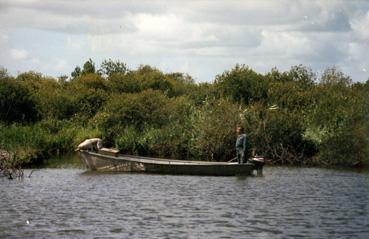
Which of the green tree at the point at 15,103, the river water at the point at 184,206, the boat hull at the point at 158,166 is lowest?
the river water at the point at 184,206

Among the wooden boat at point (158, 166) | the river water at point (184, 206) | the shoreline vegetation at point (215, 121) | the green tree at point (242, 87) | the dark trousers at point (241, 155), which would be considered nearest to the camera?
the river water at point (184, 206)

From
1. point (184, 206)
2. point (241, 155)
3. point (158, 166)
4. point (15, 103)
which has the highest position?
point (15, 103)

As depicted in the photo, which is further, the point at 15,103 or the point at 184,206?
the point at 15,103

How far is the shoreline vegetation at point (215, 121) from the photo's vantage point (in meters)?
46.6

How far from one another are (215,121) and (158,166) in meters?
10.5

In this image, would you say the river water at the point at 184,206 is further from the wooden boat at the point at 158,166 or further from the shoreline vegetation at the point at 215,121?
the shoreline vegetation at the point at 215,121

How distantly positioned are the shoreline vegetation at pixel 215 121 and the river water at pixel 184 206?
25.2ft

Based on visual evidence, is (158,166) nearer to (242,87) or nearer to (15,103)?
(242,87)

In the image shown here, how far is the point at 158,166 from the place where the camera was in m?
39.6

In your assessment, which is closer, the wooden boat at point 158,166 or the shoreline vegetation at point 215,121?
the wooden boat at point 158,166

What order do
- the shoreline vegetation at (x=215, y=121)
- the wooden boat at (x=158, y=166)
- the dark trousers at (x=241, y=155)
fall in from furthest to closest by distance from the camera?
the shoreline vegetation at (x=215, y=121), the dark trousers at (x=241, y=155), the wooden boat at (x=158, y=166)

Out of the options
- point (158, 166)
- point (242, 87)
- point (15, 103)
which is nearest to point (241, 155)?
point (158, 166)

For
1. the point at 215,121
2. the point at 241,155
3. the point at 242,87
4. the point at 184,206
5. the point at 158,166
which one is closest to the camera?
the point at 184,206

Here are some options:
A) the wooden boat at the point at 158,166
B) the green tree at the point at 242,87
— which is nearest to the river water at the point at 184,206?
the wooden boat at the point at 158,166
